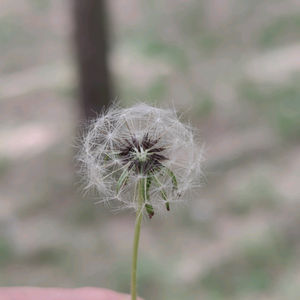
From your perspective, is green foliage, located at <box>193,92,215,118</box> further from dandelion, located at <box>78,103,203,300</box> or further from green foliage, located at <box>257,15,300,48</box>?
dandelion, located at <box>78,103,203,300</box>

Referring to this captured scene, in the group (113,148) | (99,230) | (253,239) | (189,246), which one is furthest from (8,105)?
(253,239)

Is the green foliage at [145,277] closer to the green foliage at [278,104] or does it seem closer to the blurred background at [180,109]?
the blurred background at [180,109]

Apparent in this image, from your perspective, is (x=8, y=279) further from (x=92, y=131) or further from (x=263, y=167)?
(x=263, y=167)

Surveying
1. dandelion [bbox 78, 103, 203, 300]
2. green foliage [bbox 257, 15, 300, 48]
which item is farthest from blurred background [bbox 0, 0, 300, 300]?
dandelion [bbox 78, 103, 203, 300]

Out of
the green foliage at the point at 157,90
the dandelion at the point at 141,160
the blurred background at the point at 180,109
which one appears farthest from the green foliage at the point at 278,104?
the dandelion at the point at 141,160

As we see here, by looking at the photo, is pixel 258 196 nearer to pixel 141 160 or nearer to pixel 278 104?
pixel 278 104

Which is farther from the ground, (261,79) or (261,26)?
(261,26)

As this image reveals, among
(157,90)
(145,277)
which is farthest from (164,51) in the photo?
(145,277)
